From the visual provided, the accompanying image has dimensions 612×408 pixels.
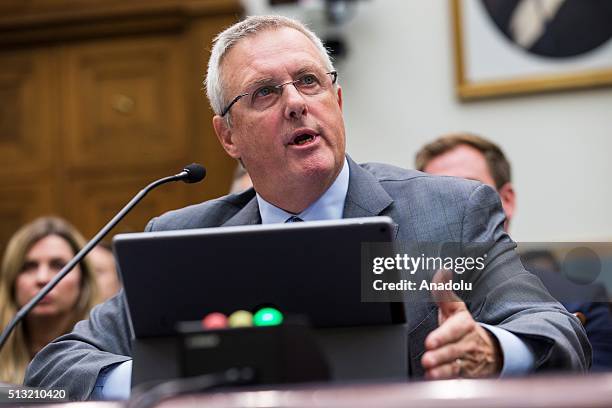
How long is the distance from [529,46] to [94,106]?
2.09m

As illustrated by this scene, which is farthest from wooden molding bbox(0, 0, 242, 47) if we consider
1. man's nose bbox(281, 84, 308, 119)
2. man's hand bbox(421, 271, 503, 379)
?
man's hand bbox(421, 271, 503, 379)

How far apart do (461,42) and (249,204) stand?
2.34 m

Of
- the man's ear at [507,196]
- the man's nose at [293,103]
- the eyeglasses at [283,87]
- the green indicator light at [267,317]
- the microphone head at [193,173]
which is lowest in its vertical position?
the green indicator light at [267,317]

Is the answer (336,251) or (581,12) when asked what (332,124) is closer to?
(336,251)

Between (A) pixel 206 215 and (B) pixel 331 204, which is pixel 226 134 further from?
(B) pixel 331 204

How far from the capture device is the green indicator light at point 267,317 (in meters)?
1.44

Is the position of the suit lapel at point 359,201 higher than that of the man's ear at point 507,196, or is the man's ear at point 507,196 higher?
the man's ear at point 507,196

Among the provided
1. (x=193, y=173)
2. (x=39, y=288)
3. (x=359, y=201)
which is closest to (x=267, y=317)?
(x=193, y=173)

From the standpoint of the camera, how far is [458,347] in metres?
1.45

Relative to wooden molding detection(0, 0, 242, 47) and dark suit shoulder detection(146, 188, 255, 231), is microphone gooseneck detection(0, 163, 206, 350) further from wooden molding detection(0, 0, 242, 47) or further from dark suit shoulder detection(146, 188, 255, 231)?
wooden molding detection(0, 0, 242, 47)

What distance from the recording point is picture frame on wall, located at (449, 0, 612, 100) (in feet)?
13.9

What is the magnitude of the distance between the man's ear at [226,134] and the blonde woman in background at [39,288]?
1.21 m

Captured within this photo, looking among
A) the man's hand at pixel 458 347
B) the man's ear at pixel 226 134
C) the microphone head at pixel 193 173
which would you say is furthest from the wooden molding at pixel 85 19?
the man's hand at pixel 458 347

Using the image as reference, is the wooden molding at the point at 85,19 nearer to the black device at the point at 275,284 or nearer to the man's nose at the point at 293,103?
the man's nose at the point at 293,103
